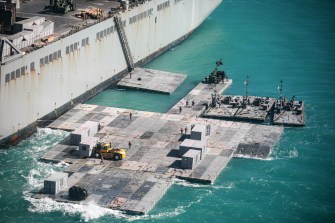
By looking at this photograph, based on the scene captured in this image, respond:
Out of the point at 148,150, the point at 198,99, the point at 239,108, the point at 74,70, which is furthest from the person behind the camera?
the point at 198,99

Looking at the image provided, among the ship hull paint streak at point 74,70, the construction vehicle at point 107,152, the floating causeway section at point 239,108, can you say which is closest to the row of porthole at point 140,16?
the ship hull paint streak at point 74,70

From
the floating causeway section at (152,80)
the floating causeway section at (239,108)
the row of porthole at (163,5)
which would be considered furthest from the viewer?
the row of porthole at (163,5)

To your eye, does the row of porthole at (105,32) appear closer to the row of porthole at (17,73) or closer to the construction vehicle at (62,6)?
the construction vehicle at (62,6)

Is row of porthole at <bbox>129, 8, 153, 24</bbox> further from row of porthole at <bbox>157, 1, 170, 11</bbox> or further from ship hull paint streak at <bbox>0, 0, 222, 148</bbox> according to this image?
row of porthole at <bbox>157, 1, 170, 11</bbox>

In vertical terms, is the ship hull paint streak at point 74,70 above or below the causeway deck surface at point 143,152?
above

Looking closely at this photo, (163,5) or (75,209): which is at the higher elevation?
(163,5)

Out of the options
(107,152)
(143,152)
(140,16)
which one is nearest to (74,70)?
(143,152)

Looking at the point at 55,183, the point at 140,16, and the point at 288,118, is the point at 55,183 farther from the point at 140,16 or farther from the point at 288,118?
the point at 140,16

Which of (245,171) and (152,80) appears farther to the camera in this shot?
(152,80)
